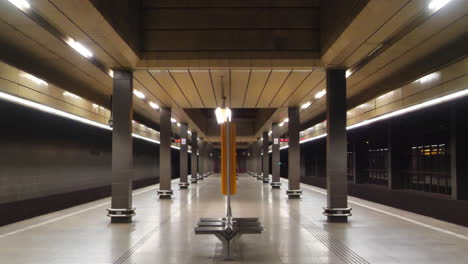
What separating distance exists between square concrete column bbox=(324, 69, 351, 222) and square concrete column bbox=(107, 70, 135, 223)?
543 cm

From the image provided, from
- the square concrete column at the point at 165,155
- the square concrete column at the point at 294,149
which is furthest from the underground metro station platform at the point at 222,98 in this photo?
the square concrete column at the point at 165,155

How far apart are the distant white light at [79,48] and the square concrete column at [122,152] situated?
1706mm

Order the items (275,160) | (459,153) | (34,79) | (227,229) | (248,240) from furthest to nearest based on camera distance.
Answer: (275,160) → (459,153) → (34,79) → (248,240) → (227,229)

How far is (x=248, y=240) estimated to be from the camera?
860 cm

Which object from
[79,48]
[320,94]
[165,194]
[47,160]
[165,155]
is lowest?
[165,194]

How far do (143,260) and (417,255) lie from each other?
4.68 m

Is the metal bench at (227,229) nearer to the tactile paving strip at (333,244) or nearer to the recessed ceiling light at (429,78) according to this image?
the tactile paving strip at (333,244)

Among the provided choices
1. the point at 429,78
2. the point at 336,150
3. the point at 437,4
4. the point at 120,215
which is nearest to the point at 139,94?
the point at 120,215

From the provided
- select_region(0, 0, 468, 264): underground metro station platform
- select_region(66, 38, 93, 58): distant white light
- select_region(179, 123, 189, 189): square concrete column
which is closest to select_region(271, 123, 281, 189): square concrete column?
select_region(179, 123, 189, 189): square concrete column

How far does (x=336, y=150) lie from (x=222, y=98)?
356 centimetres

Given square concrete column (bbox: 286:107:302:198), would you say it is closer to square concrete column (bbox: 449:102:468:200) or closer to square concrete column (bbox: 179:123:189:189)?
square concrete column (bbox: 449:102:468:200)

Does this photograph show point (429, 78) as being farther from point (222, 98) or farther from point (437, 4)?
point (222, 98)

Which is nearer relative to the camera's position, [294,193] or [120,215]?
[120,215]

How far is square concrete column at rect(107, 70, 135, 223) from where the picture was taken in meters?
11.1
